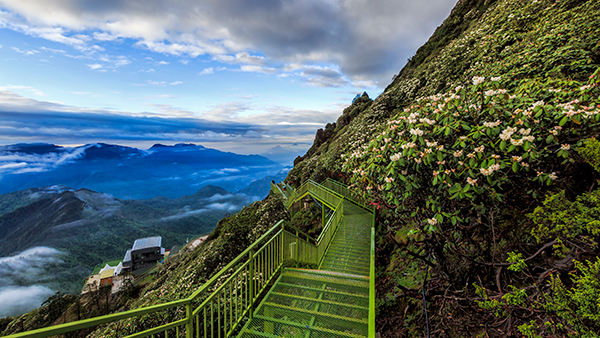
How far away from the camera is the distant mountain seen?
9569 centimetres

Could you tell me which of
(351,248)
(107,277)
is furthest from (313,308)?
(107,277)

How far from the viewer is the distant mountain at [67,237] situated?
9569 centimetres

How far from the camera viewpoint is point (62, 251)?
113 metres

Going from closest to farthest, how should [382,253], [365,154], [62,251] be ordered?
[365,154], [382,253], [62,251]

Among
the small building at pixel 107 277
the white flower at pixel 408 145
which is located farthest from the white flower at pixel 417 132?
the small building at pixel 107 277

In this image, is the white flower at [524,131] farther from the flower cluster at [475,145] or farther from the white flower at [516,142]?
the white flower at [516,142]

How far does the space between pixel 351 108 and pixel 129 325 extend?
1027 inches

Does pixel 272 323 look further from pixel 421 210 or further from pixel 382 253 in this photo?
pixel 382 253

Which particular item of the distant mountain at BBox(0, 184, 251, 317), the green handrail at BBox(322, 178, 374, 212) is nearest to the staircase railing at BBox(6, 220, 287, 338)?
the green handrail at BBox(322, 178, 374, 212)

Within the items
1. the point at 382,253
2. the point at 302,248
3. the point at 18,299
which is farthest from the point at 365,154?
the point at 18,299

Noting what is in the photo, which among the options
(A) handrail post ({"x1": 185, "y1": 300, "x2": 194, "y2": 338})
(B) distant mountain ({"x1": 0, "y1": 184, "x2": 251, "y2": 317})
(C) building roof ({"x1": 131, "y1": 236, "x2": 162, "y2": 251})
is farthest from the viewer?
(B) distant mountain ({"x1": 0, "y1": 184, "x2": 251, "y2": 317})

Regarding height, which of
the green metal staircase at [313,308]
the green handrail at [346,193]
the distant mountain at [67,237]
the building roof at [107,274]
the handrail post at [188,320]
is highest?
the handrail post at [188,320]

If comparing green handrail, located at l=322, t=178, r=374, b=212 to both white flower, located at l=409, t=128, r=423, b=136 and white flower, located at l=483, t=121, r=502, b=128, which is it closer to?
white flower, located at l=409, t=128, r=423, b=136

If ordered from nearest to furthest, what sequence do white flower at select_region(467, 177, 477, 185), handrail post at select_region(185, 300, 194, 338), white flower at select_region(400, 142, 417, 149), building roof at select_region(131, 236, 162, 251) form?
handrail post at select_region(185, 300, 194, 338) → white flower at select_region(467, 177, 477, 185) → white flower at select_region(400, 142, 417, 149) → building roof at select_region(131, 236, 162, 251)
